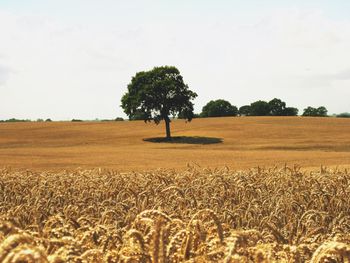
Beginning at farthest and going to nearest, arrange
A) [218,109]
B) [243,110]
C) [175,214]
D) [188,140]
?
[243,110] < [218,109] < [188,140] < [175,214]

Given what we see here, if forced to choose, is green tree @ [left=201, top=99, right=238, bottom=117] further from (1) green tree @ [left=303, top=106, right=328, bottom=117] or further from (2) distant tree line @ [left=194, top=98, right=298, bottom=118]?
(1) green tree @ [left=303, top=106, right=328, bottom=117]

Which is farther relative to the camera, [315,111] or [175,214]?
[315,111]

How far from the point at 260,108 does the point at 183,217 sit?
151251 millimetres

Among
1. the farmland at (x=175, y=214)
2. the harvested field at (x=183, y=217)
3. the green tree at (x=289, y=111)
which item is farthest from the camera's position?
the green tree at (x=289, y=111)

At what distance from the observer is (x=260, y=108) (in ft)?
509

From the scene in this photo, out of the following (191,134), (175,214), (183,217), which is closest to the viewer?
(175,214)

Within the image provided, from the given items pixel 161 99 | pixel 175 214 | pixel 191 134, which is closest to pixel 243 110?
pixel 191 134

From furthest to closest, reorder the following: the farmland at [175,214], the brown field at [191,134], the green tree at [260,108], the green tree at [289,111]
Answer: the green tree at [289,111], the green tree at [260,108], the brown field at [191,134], the farmland at [175,214]

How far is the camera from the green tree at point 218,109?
153m

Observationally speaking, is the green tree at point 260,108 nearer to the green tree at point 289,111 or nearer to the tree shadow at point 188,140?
the green tree at point 289,111

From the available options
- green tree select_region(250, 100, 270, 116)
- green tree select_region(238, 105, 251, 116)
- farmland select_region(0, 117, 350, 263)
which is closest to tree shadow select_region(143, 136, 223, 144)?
farmland select_region(0, 117, 350, 263)

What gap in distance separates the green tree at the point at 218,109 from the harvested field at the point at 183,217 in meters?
140

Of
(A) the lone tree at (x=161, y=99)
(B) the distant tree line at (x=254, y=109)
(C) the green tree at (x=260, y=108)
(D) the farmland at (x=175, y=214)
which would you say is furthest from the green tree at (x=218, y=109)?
(D) the farmland at (x=175, y=214)

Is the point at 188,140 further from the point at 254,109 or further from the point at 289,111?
the point at 289,111
